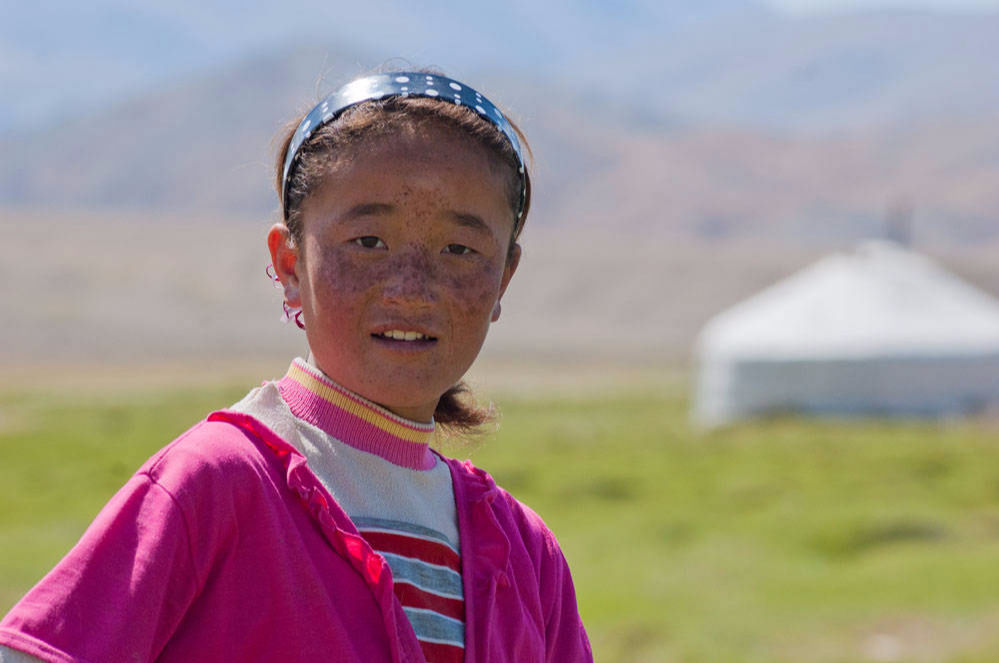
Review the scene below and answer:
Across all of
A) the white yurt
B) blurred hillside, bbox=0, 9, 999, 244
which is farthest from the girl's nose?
blurred hillside, bbox=0, 9, 999, 244

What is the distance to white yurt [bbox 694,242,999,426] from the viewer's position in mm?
19938

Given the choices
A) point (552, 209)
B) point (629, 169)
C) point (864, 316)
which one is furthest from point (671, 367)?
point (629, 169)

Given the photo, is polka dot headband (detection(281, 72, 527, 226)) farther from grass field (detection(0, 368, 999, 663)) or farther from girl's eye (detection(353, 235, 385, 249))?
grass field (detection(0, 368, 999, 663))

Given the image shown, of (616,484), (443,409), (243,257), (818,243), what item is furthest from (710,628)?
(818,243)

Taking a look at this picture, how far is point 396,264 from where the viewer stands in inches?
50.1

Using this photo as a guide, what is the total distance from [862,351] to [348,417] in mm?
19288

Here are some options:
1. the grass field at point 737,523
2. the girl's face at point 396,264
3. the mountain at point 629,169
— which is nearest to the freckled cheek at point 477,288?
the girl's face at point 396,264

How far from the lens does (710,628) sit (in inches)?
265

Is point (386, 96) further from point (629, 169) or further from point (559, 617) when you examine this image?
point (629, 169)

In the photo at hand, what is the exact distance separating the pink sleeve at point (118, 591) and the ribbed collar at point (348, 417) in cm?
22

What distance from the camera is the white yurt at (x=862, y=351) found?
65.4ft

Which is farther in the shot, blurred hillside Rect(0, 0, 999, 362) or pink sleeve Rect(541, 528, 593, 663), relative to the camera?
blurred hillside Rect(0, 0, 999, 362)

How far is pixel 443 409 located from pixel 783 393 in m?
19.3

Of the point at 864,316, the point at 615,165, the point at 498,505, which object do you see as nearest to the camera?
the point at 498,505
